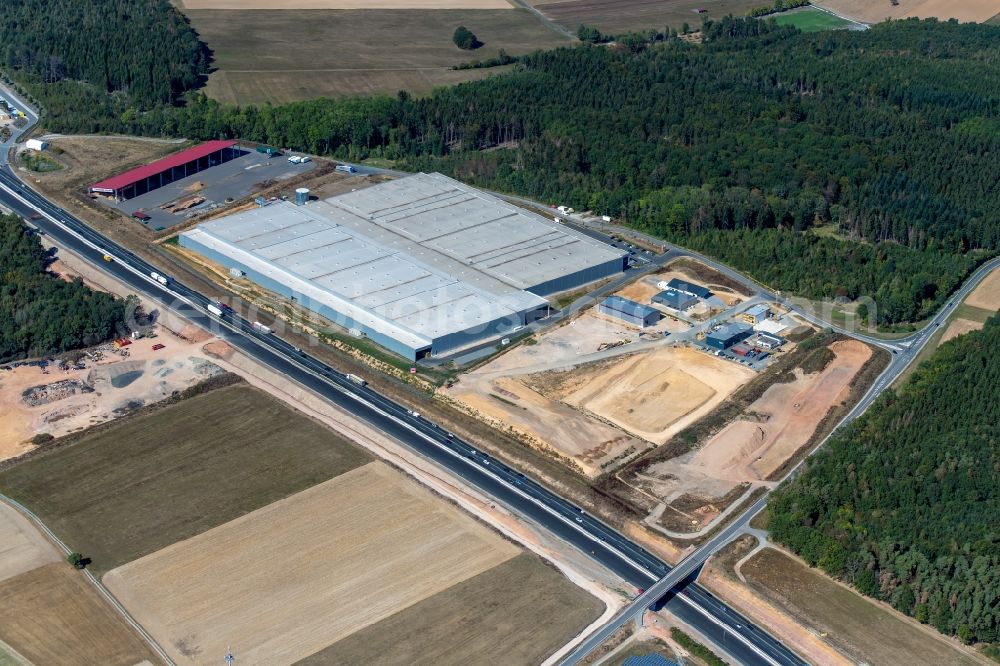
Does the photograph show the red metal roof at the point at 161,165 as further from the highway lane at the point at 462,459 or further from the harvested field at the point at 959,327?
the harvested field at the point at 959,327

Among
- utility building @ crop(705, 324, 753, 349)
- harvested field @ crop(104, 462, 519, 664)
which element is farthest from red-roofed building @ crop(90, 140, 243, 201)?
utility building @ crop(705, 324, 753, 349)

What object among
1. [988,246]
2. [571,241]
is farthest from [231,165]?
[988,246]

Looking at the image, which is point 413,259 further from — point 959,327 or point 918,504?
point 918,504

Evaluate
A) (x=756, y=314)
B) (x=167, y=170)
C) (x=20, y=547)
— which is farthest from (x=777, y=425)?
(x=167, y=170)

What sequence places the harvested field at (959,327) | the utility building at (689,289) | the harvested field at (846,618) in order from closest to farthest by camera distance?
the harvested field at (846,618) < the harvested field at (959,327) < the utility building at (689,289)


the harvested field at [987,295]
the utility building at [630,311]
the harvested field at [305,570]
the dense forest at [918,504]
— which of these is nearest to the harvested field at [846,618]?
the dense forest at [918,504]
